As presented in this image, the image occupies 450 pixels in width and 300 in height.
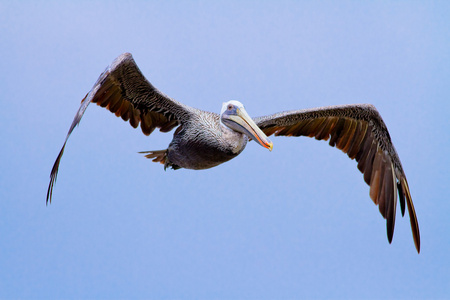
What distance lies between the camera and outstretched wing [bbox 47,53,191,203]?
249 inches

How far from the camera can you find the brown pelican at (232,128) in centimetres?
643

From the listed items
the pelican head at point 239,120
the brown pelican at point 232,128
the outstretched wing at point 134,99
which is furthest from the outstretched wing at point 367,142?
the outstretched wing at point 134,99

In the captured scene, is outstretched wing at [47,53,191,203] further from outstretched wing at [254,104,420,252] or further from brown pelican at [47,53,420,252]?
outstretched wing at [254,104,420,252]

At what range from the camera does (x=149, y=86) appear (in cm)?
659

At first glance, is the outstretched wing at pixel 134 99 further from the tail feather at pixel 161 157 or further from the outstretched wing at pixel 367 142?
the outstretched wing at pixel 367 142

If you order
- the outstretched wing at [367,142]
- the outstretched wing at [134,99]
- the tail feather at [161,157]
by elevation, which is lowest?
the tail feather at [161,157]

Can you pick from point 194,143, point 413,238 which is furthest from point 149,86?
point 413,238

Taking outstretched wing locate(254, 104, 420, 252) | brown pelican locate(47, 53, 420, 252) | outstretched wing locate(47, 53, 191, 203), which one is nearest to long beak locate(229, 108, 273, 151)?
brown pelican locate(47, 53, 420, 252)

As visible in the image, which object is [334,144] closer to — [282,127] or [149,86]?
[282,127]

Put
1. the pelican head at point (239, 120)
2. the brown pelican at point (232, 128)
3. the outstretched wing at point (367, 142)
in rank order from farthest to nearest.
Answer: the outstretched wing at point (367, 142), the brown pelican at point (232, 128), the pelican head at point (239, 120)

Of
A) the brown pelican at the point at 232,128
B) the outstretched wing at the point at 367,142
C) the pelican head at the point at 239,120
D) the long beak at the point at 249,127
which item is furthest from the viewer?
the outstretched wing at the point at 367,142

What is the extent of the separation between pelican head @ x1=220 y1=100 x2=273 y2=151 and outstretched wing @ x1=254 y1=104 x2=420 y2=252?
87 cm

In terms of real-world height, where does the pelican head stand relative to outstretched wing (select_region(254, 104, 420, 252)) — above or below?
below

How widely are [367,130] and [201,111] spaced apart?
235cm
